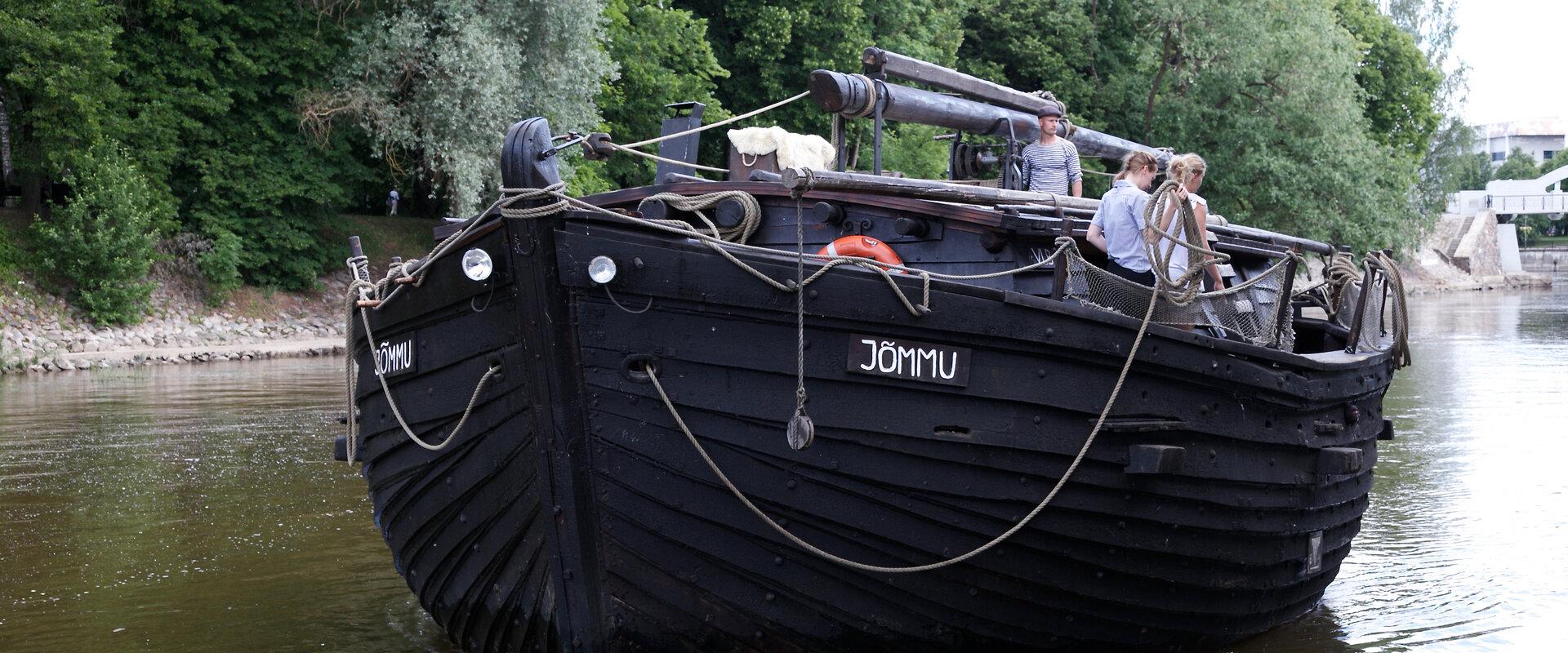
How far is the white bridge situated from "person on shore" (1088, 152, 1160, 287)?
79762 mm

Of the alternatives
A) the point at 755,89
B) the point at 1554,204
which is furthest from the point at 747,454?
the point at 1554,204

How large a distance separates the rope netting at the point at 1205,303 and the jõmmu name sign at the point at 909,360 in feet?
2.19

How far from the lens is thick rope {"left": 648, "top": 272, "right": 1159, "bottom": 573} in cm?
525

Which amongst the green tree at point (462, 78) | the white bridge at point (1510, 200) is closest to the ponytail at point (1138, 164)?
the green tree at point (462, 78)

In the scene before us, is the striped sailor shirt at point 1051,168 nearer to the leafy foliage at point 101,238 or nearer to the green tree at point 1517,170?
the leafy foliage at point 101,238

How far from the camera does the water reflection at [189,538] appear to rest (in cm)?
717

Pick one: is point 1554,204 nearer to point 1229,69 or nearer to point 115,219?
point 1229,69

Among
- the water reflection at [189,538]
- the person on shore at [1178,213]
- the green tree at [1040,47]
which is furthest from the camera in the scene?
the green tree at [1040,47]

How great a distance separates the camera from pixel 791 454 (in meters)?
5.25

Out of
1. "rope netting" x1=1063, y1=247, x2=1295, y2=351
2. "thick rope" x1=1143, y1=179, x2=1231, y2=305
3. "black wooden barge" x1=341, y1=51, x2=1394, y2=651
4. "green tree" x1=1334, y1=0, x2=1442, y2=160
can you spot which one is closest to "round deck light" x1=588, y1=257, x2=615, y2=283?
"black wooden barge" x1=341, y1=51, x2=1394, y2=651

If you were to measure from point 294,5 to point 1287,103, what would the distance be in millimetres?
22900

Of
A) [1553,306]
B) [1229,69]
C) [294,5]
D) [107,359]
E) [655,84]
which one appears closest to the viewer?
[107,359]

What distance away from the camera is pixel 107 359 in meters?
23.4

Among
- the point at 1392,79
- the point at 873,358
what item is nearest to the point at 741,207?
the point at 873,358
